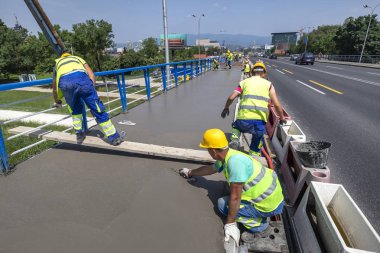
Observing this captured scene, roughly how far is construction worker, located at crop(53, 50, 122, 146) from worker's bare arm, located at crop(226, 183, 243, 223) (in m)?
2.30

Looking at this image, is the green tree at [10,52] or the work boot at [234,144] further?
the green tree at [10,52]

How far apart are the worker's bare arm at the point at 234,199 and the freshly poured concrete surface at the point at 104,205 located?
0.78ft

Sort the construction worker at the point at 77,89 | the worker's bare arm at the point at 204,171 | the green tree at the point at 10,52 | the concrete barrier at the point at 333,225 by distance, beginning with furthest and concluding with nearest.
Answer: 1. the green tree at the point at 10,52
2. the construction worker at the point at 77,89
3. the worker's bare arm at the point at 204,171
4. the concrete barrier at the point at 333,225

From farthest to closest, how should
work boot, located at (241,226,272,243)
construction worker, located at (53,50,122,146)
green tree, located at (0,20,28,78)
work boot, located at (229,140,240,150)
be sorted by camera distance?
green tree, located at (0,20,28,78) → work boot, located at (229,140,240,150) → construction worker, located at (53,50,122,146) → work boot, located at (241,226,272,243)

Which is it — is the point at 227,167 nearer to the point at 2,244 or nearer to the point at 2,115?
Result: the point at 2,244

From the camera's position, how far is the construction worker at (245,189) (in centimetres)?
212

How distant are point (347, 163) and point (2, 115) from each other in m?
13.8

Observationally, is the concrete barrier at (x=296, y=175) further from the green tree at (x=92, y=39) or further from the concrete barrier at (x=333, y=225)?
the green tree at (x=92, y=39)

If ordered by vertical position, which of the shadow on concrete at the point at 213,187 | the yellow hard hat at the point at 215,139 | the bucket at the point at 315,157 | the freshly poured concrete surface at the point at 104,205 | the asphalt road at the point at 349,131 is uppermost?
the yellow hard hat at the point at 215,139

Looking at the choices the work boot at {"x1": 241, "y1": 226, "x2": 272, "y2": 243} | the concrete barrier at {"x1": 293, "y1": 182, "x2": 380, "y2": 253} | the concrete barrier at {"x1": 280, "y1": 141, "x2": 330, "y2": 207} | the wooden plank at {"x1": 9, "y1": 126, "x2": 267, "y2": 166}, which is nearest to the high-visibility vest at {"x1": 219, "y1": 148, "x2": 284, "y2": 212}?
the work boot at {"x1": 241, "y1": 226, "x2": 272, "y2": 243}

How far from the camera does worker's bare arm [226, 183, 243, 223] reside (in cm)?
211

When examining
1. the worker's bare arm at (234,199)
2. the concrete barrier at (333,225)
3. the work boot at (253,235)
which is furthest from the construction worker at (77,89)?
the concrete barrier at (333,225)

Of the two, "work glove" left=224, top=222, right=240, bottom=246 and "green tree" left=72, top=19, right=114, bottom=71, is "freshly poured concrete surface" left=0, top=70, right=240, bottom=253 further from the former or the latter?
"green tree" left=72, top=19, right=114, bottom=71

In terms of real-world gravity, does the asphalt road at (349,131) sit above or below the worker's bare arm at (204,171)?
below
